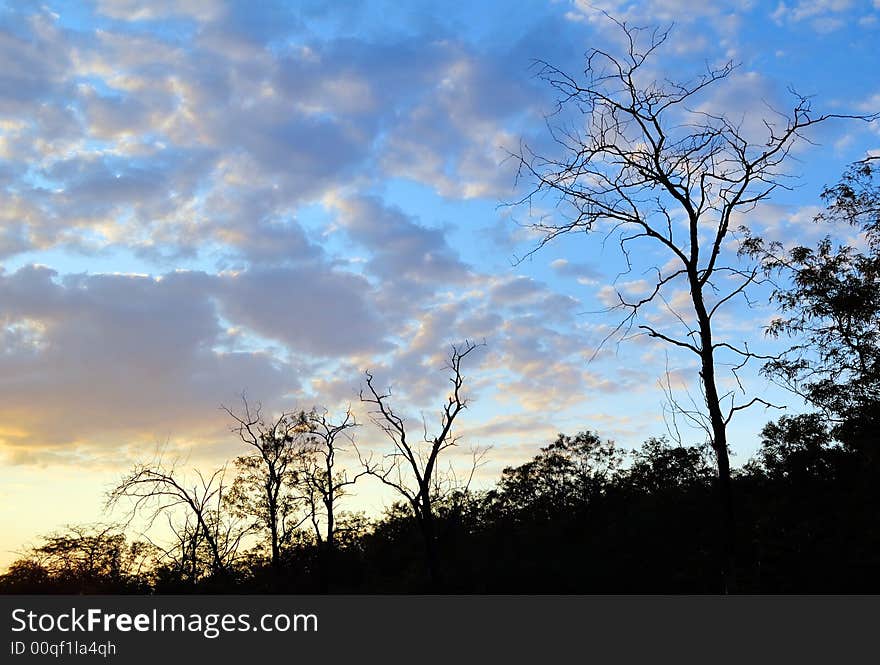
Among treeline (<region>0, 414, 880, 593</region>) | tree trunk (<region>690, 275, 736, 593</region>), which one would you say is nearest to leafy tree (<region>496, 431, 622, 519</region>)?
treeline (<region>0, 414, 880, 593</region>)

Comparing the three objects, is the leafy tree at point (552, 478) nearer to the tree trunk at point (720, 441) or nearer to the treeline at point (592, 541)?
the treeline at point (592, 541)

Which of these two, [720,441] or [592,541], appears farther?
[592,541]

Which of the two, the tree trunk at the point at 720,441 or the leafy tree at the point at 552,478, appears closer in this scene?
the tree trunk at the point at 720,441

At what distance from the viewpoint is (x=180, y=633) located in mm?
10484

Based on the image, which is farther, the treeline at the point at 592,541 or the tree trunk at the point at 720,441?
the treeline at the point at 592,541

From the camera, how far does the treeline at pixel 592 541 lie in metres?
22.3

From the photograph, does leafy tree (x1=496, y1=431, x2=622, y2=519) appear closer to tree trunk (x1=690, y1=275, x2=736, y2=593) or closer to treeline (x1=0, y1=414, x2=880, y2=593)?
treeline (x1=0, y1=414, x2=880, y2=593)

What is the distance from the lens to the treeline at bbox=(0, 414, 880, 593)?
22.3 metres

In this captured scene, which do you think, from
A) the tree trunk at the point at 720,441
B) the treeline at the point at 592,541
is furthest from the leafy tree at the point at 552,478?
the tree trunk at the point at 720,441

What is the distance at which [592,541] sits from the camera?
31.2m

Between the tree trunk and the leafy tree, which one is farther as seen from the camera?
the leafy tree

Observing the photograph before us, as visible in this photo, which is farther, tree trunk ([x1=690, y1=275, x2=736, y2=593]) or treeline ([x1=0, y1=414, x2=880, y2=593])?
treeline ([x1=0, y1=414, x2=880, y2=593])

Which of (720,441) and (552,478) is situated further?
(552,478)

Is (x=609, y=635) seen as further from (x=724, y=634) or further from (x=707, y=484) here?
(x=707, y=484)
